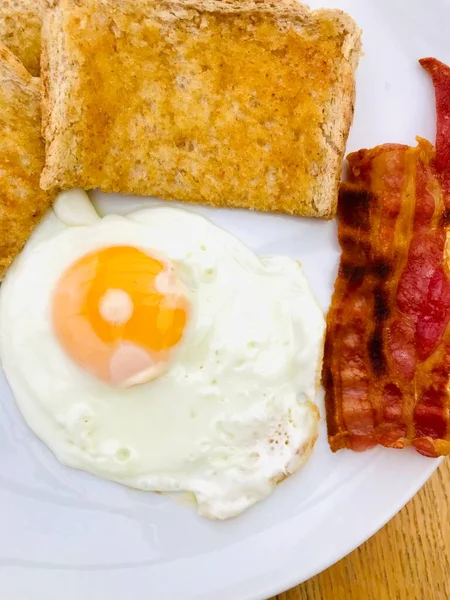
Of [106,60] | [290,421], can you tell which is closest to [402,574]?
[290,421]

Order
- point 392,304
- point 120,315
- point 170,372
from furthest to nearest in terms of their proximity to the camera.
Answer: point 392,304 → point 170,372 → point 120,315

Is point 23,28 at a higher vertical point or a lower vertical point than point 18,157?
higher

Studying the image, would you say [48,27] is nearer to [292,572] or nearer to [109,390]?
[109,390]

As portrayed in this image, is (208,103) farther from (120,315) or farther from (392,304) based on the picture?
(392,304)

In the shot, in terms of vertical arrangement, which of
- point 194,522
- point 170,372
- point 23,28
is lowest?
point 194,522

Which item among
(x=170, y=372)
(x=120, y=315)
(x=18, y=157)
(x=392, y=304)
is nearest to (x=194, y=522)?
(x=170, y=372)

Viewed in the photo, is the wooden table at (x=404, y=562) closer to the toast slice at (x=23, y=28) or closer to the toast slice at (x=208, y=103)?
the toast slice at (x=208, y=103)

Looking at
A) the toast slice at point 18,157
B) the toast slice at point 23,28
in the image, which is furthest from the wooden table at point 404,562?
the toast slice at point 23,28
